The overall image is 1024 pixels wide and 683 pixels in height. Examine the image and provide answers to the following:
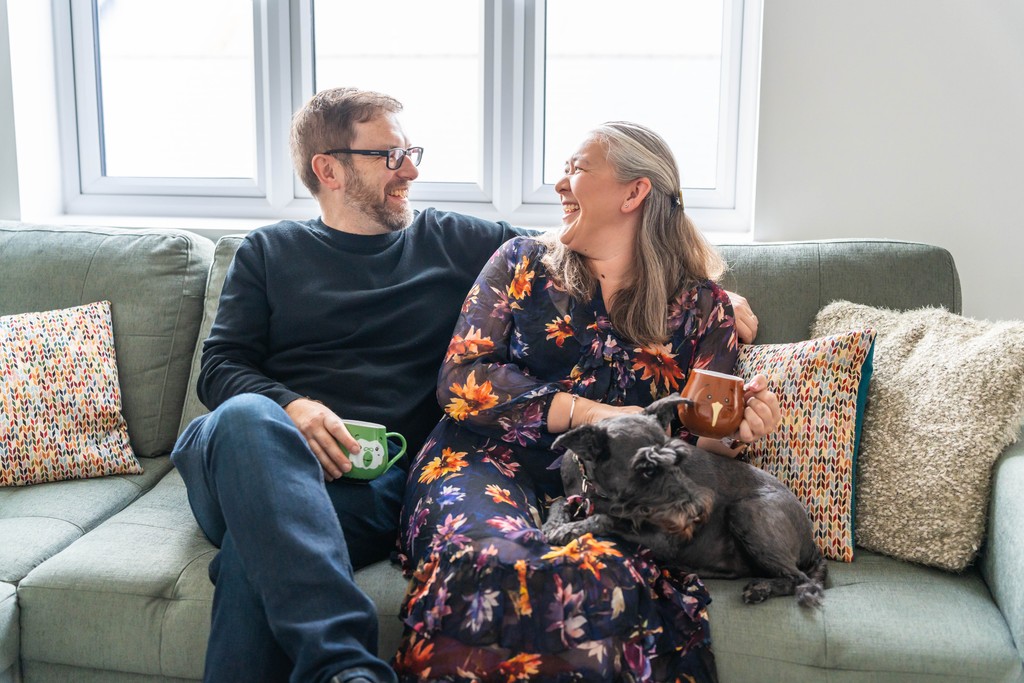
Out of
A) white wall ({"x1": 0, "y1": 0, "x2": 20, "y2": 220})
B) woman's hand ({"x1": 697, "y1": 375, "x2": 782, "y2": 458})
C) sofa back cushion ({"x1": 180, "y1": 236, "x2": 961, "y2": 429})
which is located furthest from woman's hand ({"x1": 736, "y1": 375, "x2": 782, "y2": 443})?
white wall ({"x1": 0, "y1": 0, "x2": 20, "y2": 220})

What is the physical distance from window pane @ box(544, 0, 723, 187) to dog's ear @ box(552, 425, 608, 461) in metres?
1.41

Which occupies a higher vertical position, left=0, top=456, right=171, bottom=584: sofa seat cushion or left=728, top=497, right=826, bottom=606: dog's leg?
left=728, top=497, right=826, bottom=606: dog's leg

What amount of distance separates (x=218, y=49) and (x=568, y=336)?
184 centimetres

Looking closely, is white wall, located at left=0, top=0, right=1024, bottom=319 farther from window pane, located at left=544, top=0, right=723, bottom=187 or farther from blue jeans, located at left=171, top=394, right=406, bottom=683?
blue jeans, located at left=171, top=394, right=406, bottom=683

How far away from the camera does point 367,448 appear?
176cm

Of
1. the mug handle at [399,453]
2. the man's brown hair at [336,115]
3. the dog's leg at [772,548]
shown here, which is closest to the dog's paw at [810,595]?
the dog's leg at [772,548]

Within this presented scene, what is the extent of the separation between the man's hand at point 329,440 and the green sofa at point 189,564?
209mm

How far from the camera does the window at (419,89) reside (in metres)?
2.74

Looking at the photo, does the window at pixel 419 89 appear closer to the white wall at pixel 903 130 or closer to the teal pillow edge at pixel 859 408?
the white wall at pixel 903 130

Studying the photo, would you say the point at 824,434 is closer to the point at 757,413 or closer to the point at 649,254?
the point at 757,413

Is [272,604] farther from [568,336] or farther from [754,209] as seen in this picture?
[754,209]

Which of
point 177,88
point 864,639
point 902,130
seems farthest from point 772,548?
point 177,88

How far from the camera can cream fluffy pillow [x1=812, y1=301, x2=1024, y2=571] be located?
165 centimetres

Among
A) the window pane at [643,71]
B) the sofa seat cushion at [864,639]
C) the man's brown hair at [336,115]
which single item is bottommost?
the sofa seat cushion at [864,639]
